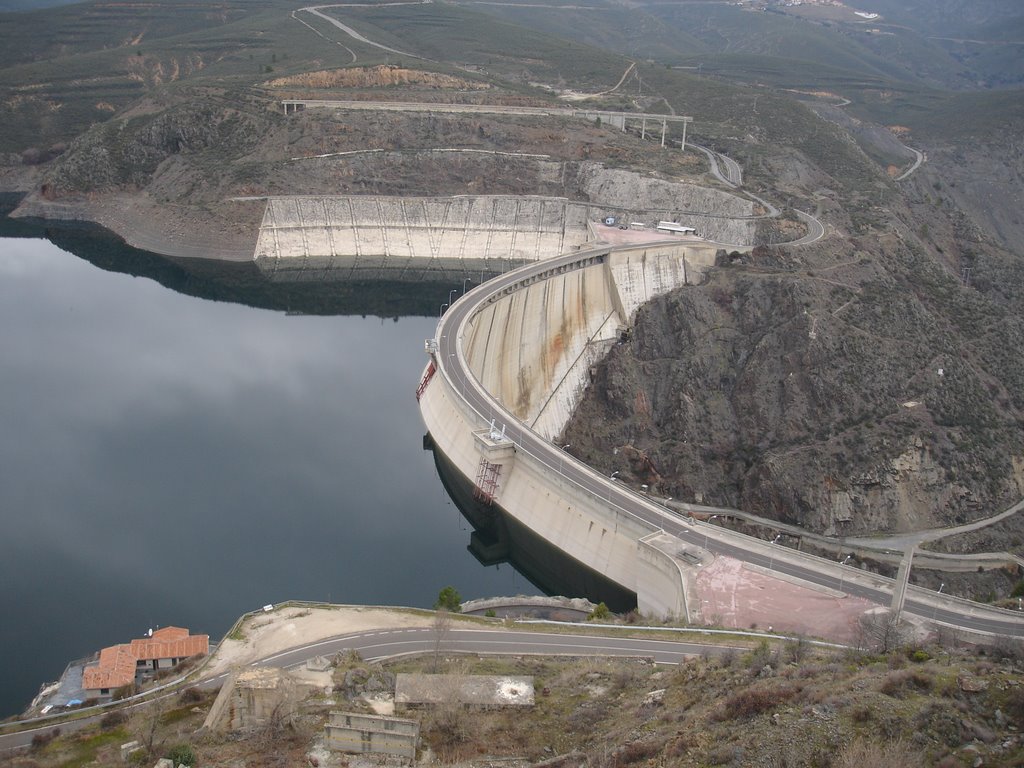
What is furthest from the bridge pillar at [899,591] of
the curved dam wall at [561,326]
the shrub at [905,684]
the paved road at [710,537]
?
the curved dam wall at [561,326]

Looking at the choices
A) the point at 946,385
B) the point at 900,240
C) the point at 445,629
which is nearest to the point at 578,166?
the point at 900,240

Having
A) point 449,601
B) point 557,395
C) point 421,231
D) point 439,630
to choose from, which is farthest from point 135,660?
point 421,231

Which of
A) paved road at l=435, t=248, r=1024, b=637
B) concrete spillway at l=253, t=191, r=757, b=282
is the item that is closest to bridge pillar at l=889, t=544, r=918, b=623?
paved road at l=435, t=248, r=1024, b=637

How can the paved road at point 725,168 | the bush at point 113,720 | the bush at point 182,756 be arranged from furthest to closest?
the paved road at point 725,168 < the bush at point 113,720 < the bush at point 182,756

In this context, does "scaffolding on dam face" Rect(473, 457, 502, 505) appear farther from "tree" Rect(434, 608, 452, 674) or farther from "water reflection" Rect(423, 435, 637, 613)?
"tree" Rect(434, 608, 452, 674)

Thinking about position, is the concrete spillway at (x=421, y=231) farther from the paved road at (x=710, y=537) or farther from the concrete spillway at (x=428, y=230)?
Answer: the paved road at (x=710, y=537)

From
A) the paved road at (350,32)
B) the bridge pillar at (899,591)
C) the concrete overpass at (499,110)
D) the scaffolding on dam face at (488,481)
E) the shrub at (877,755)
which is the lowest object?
the shrub at (877,755)

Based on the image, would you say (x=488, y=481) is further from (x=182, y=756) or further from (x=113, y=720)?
(x=182, y=756)
